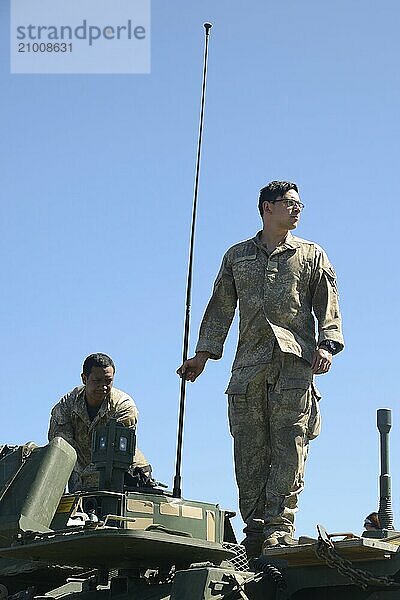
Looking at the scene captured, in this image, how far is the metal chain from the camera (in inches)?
322

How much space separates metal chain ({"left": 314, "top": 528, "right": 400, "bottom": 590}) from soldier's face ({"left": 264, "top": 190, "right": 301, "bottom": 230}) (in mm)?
3197

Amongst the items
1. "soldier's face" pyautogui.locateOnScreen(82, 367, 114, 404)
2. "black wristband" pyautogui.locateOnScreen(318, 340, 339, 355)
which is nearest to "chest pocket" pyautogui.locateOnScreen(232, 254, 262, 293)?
"black wristband" pyautogui.locateOnScreen(318, 340, 339, 355)

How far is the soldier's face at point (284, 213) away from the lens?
1059cm

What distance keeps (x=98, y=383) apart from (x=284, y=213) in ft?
7.67

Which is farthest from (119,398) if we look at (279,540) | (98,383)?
(279,540)

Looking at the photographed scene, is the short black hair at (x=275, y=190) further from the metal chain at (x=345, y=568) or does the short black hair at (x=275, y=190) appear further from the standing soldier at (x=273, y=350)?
the metal chain at (x=345, y=568)

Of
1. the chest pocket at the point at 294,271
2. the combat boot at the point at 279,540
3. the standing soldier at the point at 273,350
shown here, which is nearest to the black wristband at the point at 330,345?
the standing soldier at the point at 273,350

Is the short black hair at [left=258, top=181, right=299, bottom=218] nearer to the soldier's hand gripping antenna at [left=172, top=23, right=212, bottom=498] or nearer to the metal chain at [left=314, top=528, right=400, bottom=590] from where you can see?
the soldier's hand gripping antenna at [left=172, top=23, right=212, bottom=498]

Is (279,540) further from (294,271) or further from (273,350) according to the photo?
(294,271)

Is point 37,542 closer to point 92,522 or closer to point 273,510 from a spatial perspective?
point 92,522

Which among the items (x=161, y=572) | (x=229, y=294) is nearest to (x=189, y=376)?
(x=229, y=294)

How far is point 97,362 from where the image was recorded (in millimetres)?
11438

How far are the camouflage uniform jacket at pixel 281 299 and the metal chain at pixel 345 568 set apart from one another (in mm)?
2236

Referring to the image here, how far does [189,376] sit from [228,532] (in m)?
1.54
